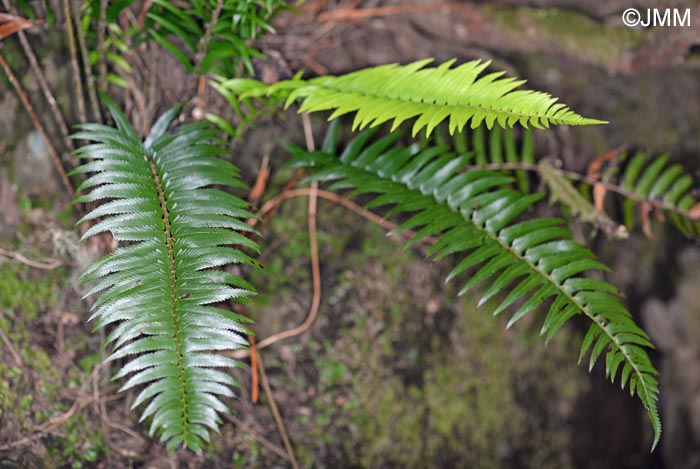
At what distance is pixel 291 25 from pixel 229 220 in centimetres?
143

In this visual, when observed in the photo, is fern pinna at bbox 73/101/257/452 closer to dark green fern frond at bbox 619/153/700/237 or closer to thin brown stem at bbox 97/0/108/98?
thin brown stem at bbox 97/0/108/98

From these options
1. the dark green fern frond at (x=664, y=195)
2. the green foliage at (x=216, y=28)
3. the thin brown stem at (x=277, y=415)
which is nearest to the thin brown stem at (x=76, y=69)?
the green foliage at (x=216, y=28)

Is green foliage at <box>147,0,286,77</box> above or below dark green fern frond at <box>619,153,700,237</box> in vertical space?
above

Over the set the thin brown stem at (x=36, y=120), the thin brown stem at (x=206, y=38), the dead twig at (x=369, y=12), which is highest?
the dead twig at (x=369, y=12)

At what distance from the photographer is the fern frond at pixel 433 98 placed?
5.01 ft

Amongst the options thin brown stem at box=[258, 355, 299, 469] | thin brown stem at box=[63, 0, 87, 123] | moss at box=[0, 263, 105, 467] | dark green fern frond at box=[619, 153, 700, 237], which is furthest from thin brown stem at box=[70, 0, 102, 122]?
dark green fern frond at box=[619, 153, 700, 237]

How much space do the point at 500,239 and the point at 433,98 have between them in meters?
0.57

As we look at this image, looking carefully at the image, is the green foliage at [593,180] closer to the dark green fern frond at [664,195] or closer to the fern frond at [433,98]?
the dark green fern frond at [664,195]

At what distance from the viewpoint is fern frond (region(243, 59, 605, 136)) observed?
153cm

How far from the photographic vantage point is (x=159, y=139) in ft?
6.24

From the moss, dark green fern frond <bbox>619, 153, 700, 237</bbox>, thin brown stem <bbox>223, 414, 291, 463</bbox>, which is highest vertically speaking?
dark green fern frond <bbox>619, 153, 700, 237</bbox>

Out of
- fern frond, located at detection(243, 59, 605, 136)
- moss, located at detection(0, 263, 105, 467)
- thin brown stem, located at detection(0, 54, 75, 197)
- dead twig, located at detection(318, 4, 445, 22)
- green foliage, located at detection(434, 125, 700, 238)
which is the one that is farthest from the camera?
dead twig, located at detection(318, 4, 445, 22)

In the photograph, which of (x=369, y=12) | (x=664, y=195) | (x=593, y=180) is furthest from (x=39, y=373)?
(x=664, y=195)

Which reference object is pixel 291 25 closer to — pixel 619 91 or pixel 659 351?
pixel 619 91
